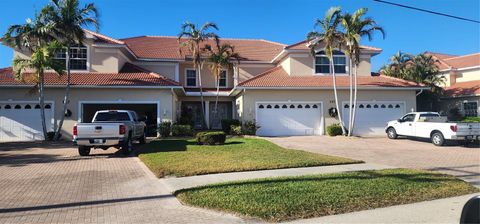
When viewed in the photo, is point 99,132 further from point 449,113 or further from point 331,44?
point 449,113

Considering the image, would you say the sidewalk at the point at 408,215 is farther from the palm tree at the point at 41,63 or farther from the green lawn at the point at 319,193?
the palm tree at the point at 41,63

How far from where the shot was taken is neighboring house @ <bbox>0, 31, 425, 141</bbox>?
73.4 ft

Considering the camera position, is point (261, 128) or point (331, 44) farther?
point (261, 128)

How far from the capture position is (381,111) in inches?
998

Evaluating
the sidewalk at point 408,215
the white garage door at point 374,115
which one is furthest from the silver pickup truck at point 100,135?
the white garage door at point 374,115

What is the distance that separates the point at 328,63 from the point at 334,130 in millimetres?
5531

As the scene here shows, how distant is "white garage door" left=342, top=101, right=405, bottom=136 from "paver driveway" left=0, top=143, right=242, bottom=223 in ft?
52.3

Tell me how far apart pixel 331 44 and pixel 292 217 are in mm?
17342

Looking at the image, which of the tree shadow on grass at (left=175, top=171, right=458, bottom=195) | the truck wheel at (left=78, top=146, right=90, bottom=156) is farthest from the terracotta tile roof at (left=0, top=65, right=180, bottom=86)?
the tree shadow on grass at (left=175, top=171, right=458, bottom=195)

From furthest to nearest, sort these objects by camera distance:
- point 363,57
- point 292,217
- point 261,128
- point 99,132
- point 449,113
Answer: point 449,113 → point 363,57 → point 261,128 → point 99,132 → point 292,217

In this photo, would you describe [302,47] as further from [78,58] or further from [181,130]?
[78,58]

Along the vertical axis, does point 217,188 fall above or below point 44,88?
below

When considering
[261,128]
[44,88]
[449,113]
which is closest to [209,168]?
[261,128]

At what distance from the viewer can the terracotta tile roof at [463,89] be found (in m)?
30.2
